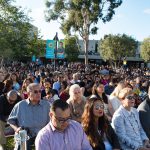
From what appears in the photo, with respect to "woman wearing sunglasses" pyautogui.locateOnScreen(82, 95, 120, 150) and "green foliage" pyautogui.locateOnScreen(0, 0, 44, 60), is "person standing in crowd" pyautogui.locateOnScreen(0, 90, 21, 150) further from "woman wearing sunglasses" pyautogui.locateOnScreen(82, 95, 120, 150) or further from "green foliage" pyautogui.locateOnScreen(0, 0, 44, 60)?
"green foliage" pyautogui.locateOnScreen(0, 0, 44, 60)

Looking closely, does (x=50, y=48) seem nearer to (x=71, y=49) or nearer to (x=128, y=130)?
(x=128, y=130)

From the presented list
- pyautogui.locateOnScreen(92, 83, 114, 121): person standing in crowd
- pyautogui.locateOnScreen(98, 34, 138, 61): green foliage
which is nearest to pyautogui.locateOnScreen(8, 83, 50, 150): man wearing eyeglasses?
pyautogui.locateOnScreen(92, 83, 114, 121): person standing in crowd

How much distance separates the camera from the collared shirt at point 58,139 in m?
4.39

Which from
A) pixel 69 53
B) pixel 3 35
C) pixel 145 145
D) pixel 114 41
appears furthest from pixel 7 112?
pixel 69 53

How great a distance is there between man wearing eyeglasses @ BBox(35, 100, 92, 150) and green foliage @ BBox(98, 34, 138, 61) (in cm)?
5311

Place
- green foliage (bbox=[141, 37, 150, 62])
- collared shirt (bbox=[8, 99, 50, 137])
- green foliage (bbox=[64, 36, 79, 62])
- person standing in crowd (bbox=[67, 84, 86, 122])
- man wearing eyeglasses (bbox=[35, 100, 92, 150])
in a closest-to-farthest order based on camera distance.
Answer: man wearing eyeglasses (bbox=[35, 100, 92, 150]) → collared shirt (bbox=[8, 99, 50, 137]) → person standing in crowd (bbox=[67, 84, 86, 122]) → green foliage (bbox=[141, 37, 150, 62]) → green foliage (bbox=[64, 36, 79, 62])

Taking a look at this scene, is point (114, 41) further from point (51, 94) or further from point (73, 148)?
point (73, 148)

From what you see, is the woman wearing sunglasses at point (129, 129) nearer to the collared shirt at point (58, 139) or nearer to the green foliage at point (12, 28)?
the collared shirt at point (58, 139)

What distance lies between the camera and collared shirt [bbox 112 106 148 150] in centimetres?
614

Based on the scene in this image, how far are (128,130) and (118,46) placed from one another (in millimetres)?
51579

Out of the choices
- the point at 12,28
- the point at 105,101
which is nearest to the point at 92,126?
the point at 105,101

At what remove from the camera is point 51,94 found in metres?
10.3

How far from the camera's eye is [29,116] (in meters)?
6.09

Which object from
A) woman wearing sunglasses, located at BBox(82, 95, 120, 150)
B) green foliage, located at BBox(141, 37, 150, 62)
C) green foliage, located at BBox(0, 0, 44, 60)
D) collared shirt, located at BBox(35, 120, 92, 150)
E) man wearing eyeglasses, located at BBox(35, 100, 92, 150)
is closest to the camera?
man wearing eyeglasses, located at BBox(35, 100, 92, 150)
